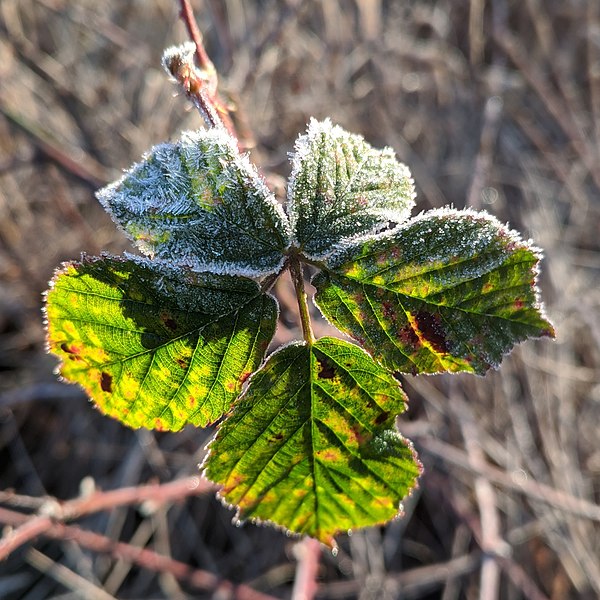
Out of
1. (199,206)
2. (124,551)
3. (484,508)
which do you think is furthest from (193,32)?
(484,508)

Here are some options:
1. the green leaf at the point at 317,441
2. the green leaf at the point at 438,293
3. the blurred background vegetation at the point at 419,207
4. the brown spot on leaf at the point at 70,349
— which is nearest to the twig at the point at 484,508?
the blurred background vegetation at the point at 419,207

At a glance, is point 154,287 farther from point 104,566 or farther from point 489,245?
point 104,566

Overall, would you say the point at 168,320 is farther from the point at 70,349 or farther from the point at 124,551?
the point at 124,551

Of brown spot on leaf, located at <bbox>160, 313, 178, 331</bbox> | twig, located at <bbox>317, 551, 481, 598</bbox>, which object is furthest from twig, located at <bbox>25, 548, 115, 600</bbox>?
brown spot on leaf, located at <bbox>160, 313, 178, 331</bbox>

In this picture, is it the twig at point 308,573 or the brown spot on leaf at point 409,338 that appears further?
the twig at point 308,573

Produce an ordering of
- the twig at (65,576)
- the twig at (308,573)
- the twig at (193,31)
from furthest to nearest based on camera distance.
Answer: the twig at (65,576) < the twig at (308,573) < the twig at (193,31)

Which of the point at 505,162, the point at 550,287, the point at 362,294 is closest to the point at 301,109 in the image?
the point at 505,162

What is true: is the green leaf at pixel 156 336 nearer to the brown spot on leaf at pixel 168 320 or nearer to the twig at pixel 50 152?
the brown spot on leaf at pixel 168 320
